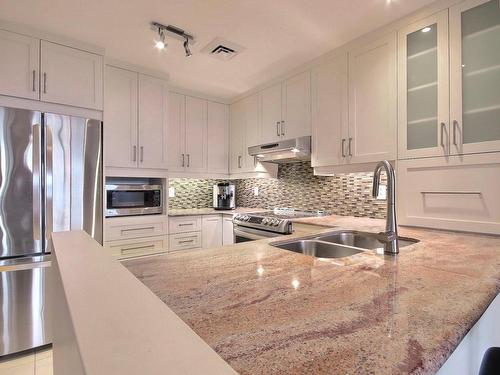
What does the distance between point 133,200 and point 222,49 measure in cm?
172

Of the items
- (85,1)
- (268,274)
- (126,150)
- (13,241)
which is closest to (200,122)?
(126,150)

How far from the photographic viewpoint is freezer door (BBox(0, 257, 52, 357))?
6.14 ft

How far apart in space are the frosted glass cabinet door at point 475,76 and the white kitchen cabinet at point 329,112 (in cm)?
76

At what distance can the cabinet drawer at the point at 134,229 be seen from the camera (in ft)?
8.33

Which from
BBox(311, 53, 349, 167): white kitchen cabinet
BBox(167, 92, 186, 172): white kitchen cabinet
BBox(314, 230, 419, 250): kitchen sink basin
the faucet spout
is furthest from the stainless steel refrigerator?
the faucet spout

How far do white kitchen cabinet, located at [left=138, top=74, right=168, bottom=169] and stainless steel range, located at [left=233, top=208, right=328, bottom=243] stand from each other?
107cm

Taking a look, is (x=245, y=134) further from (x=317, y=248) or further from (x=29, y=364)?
(x=29, y=364)

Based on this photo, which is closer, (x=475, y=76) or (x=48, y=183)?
(x=475, y=76)

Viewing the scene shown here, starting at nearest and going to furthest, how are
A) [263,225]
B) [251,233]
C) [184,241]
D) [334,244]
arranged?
[334,244] → [263,225] → [251,233] → [184,241]

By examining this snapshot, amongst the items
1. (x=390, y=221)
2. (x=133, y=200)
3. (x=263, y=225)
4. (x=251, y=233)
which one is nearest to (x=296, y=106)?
(x=263, y=225)

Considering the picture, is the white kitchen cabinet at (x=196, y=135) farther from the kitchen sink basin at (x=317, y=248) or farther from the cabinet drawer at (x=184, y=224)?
the kitchen sink basin at (x=317, y=248)

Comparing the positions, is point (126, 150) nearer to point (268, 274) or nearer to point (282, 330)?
point (268, 274)

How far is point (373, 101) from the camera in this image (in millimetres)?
2076

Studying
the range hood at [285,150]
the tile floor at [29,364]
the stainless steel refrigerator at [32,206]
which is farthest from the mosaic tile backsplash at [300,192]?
the tile floor at [29,364]
